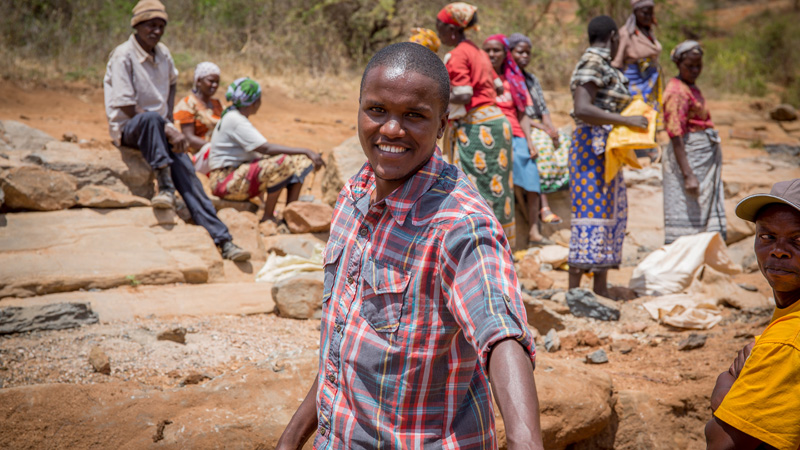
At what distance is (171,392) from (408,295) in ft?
5.43

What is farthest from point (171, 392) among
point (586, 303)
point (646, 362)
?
point (586, 303)

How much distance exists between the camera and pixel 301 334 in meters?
4.16

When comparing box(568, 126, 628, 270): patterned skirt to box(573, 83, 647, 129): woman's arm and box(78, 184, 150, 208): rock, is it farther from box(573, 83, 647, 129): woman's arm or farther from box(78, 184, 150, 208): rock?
box(78, 184, 150, 208): rock

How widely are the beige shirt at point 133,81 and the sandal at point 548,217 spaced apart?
3704mm

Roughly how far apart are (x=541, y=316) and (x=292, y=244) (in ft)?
8.00

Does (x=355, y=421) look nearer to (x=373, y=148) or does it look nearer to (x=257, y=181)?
(x=373, y=148)

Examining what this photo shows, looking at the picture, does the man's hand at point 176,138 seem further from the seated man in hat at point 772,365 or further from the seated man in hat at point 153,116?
the seated man in hat at point 772,365

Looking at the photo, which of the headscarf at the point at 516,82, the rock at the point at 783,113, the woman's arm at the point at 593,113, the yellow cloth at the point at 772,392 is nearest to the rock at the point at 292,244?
the headscarf at the point at 516,82

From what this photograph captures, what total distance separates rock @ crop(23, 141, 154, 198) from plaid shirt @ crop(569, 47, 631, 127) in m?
3.73

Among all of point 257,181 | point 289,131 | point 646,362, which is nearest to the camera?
point 646,362

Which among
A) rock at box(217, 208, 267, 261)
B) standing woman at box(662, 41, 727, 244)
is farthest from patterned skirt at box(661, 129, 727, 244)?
rock at box(217, 208, 267, 261)

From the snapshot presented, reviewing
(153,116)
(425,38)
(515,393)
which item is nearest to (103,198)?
(153,116)

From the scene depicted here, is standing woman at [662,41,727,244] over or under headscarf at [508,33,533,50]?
under

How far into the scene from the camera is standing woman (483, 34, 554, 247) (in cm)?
639
